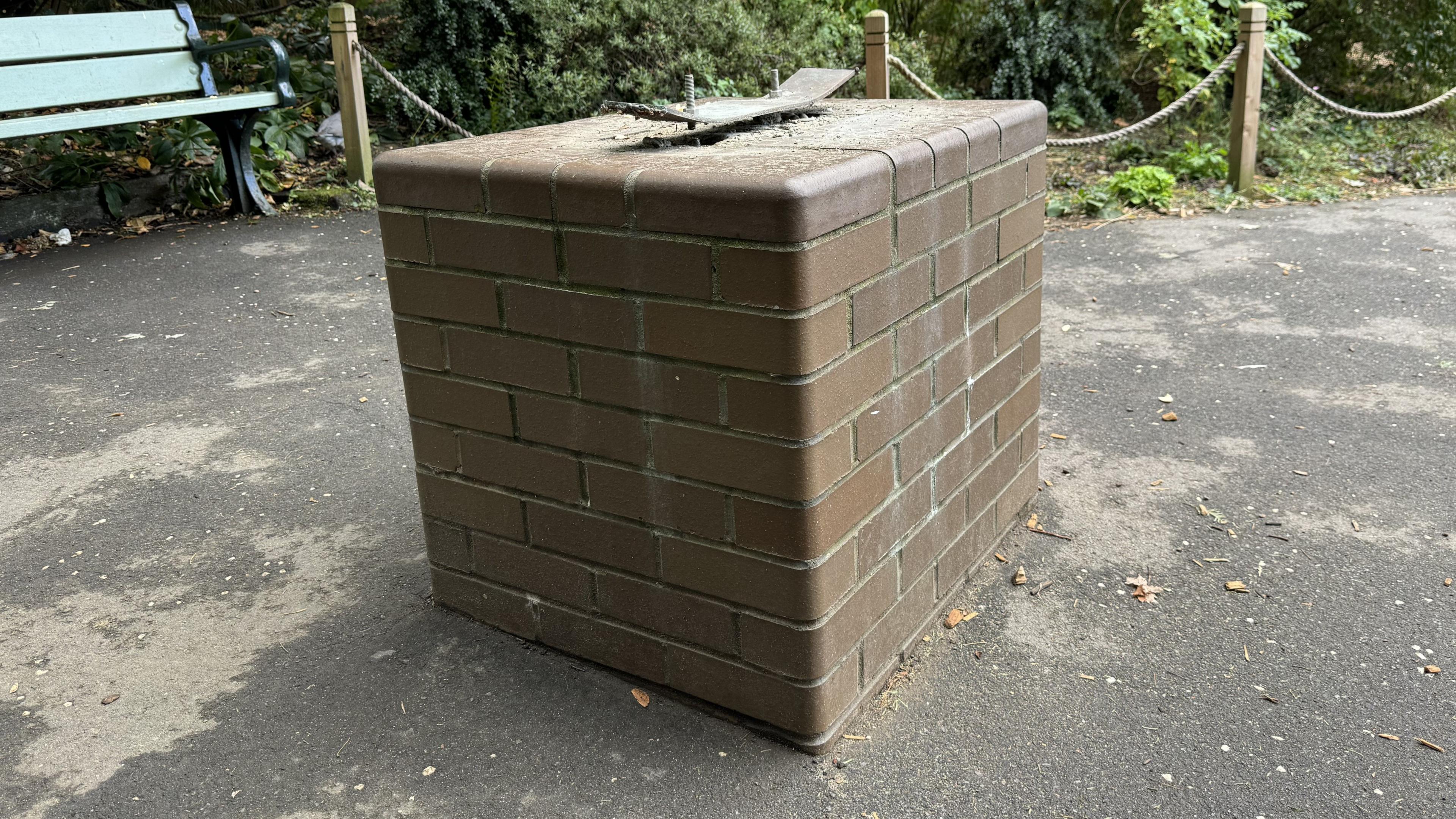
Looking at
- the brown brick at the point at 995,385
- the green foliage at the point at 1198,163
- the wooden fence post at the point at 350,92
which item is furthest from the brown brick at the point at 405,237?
the green foliage at the point at 1198,163

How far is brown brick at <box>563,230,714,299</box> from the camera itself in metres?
1.90

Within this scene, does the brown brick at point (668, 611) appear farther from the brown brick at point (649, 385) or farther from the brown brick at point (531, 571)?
the brown brick at point (649, 385)

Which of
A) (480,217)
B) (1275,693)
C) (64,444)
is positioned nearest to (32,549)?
(64,444)

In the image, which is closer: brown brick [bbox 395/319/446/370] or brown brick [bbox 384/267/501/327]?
brown brick [bbox 384/267/501/327]

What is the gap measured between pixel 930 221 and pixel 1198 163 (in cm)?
594

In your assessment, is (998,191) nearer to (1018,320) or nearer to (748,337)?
(1018,320)

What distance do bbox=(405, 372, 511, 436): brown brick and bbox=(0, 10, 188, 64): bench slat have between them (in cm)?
530

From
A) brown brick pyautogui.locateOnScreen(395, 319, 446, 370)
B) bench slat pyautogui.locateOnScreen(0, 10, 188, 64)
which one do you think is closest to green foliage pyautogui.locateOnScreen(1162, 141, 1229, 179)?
brown brick pyautogui.locateOnScreen(395, 319, 446, 370)

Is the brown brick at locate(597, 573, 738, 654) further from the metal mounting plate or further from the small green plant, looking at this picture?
the small green plant

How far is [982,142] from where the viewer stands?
7.91 feet

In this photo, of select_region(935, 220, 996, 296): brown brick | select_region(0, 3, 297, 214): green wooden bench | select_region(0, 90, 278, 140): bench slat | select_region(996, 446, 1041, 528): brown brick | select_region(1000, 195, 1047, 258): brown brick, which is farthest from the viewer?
select_region(0, 3, 297, 214): green wooden bench

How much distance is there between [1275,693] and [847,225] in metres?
1.27

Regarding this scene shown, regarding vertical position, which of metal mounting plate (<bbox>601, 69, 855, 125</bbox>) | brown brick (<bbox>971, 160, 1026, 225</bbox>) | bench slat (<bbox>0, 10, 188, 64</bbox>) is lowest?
brown brick (<bbox>971, 160, 1026, 225</bbox>)

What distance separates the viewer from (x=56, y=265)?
6000 mm
